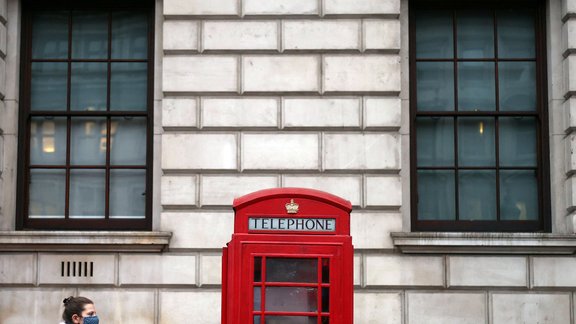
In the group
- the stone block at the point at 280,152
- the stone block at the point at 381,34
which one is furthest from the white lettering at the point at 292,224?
the stone block at the point at 381,34

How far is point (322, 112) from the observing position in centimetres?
1195

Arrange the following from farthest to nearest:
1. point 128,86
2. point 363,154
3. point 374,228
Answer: point 128,86
point 363,154
point 374,228

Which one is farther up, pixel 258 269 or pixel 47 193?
pixel 47 193

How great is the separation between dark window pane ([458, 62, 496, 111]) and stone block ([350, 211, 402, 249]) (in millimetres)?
1767

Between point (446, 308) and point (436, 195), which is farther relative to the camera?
point (436, 195)

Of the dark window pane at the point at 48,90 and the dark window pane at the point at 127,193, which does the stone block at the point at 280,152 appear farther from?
the dark window pane at the point at 48,90

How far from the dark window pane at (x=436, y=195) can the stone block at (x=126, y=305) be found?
11.2 ft

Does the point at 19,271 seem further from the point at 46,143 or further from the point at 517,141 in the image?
the point at 517,141

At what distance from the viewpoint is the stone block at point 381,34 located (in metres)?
12.0

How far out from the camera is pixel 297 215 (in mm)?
8734

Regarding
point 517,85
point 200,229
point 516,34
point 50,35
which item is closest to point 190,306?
point 200,229

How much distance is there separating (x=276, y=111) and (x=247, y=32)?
1024mm

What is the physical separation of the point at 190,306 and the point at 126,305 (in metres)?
0.76

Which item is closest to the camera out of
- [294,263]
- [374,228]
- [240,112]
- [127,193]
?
[294,263]
